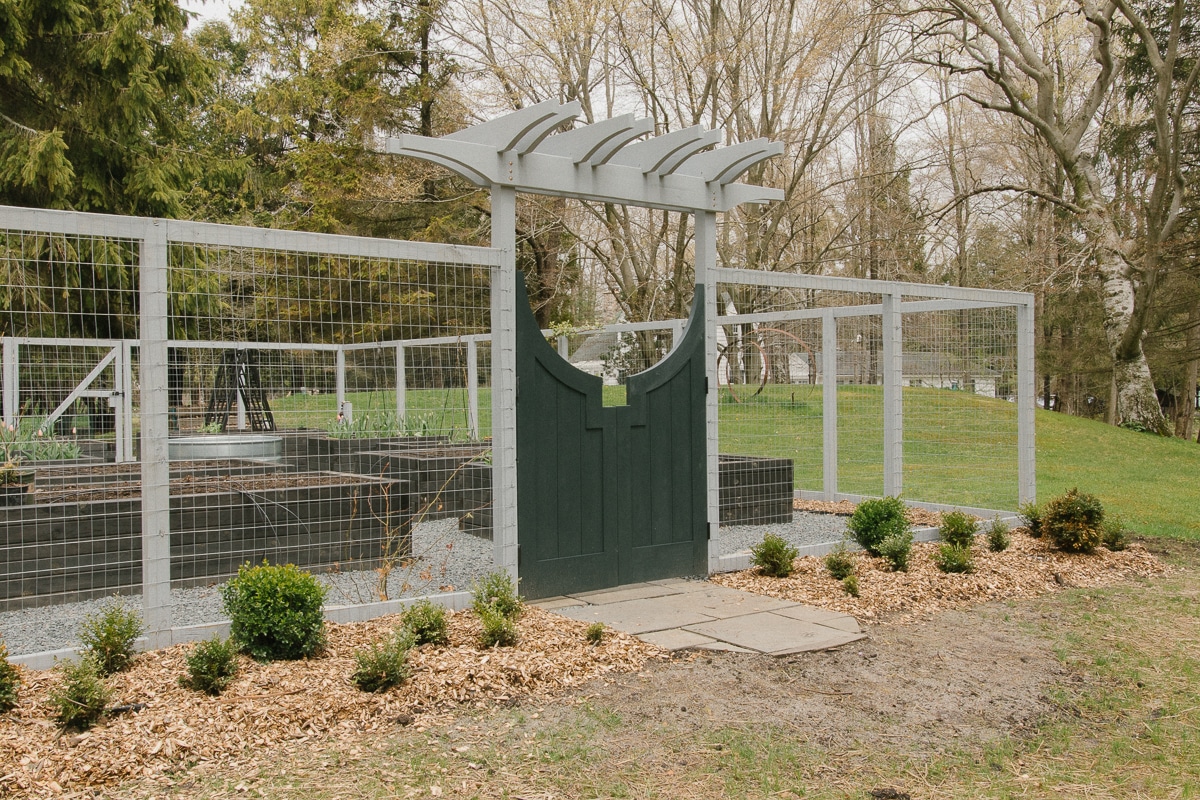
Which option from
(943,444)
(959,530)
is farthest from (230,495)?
(943,444)

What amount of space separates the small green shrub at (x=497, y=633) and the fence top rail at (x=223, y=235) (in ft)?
6.46

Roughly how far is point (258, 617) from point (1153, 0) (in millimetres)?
19820

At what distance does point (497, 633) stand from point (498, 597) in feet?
1.55

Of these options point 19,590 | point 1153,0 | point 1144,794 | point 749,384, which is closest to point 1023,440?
point 749,384

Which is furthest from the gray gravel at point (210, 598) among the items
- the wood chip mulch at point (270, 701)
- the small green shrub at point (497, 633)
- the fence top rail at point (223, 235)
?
the fence top rail at point (223, 235)

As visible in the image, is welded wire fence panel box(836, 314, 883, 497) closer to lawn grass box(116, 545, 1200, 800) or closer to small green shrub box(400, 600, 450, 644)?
lawn grass box(116, 545, 1200, 800)

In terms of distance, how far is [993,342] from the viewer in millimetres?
8750

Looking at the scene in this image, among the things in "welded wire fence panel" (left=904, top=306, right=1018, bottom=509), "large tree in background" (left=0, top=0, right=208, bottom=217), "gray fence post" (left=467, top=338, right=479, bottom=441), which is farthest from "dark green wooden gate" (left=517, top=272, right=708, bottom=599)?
"large tree in background" (left=0, top=0, right=208, bottom=217)

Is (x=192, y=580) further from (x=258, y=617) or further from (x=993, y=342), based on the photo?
(x=993, y=342)

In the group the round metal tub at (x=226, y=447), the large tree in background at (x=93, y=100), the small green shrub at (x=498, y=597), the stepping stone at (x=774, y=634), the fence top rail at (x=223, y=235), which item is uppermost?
the large tree in background at (x=93, y=100)

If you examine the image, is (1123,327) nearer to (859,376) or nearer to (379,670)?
(859,376)

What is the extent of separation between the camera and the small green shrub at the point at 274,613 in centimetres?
412

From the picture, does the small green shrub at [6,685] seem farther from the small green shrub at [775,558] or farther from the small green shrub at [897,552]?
the small green shrub at [897,552]

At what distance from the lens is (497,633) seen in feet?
14.8
